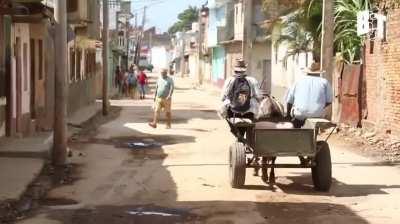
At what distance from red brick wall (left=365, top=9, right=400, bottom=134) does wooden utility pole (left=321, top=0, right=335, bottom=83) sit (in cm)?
97

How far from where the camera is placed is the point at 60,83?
13.2 metres

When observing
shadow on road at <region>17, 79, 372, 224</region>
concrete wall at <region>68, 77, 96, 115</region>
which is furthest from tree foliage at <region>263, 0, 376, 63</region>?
shadow on road at <region>17, 79, 372, 224</region>

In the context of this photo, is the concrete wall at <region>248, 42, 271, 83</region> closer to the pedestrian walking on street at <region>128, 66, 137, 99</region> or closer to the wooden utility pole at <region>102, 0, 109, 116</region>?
the pedestrian walking on street at <region>128, 66, 137, 99</region>

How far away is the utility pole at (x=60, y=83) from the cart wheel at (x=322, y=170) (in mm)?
4546

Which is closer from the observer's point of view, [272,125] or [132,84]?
[272,125]

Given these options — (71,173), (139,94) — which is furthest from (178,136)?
(139,94)

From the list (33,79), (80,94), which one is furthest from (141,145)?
(80,94)

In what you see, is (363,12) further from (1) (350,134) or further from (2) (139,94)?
(2) (139,94)

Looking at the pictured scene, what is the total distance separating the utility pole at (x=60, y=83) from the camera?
42.8 feet

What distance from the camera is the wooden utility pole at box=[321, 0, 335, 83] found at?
19.6m

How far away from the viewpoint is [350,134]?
19500 millimetres

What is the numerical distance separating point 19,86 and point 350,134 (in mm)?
8127

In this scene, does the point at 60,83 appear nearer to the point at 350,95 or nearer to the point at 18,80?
the point at 18,80

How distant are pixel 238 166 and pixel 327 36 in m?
9.49
